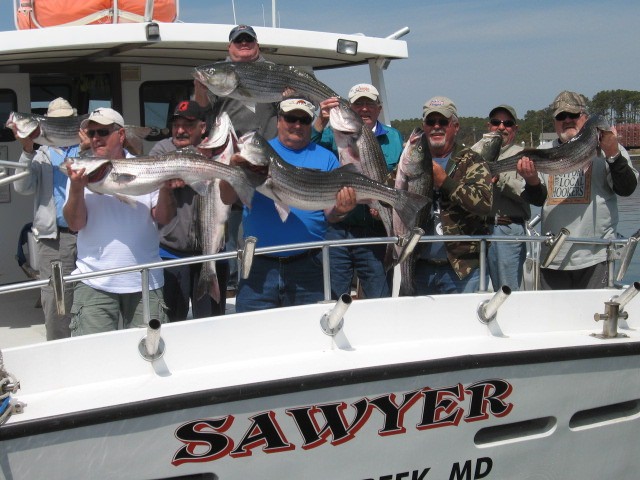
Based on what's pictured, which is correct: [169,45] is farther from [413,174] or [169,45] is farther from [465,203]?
[465,203]

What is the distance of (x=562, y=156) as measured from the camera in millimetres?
4723

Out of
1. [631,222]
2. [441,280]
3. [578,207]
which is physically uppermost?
[578,207]

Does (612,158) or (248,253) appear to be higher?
(612,158)

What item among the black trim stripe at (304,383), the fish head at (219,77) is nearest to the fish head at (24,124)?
the fish head at (219,77)

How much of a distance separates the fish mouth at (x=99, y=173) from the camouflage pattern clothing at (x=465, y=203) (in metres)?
1.80

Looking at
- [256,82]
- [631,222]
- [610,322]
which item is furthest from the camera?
[631,222]

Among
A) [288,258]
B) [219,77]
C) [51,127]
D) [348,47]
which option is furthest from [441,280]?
[51,127]

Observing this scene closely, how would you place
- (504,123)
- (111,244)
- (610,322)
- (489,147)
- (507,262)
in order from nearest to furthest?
(111,244) < (610,322) < (489,147) < (507,262) < (504,123)

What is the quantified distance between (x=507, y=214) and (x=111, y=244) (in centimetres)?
264

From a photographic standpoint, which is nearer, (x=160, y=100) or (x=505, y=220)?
(x=505, y=220)

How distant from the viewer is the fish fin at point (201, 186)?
4.07m

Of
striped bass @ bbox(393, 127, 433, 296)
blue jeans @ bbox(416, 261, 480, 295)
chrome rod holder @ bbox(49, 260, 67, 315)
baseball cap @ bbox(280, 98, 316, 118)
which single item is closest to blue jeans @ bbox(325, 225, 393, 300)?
blue jeans @ bbox(416, 261, 480, 295)

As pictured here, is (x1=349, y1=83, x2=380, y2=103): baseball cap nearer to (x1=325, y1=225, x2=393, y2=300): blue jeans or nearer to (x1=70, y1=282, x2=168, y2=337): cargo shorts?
(x1=325, y1=225, x2=393, y2=300): blue jeans

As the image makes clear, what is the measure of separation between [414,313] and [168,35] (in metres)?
2.71
